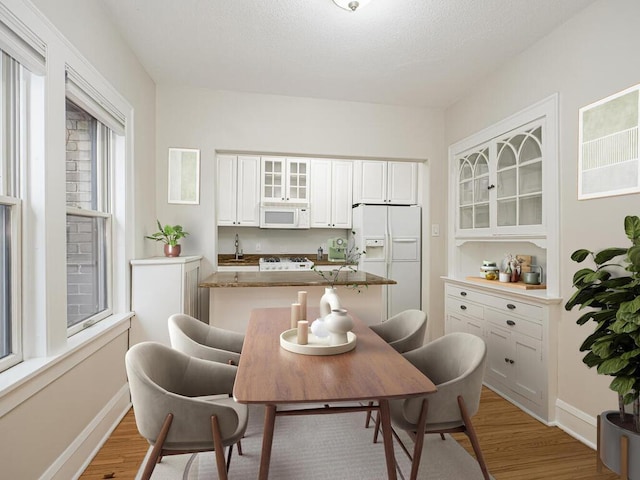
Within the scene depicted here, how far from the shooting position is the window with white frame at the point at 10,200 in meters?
1.50

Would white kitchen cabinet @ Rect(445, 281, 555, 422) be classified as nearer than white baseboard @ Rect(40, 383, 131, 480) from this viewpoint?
No

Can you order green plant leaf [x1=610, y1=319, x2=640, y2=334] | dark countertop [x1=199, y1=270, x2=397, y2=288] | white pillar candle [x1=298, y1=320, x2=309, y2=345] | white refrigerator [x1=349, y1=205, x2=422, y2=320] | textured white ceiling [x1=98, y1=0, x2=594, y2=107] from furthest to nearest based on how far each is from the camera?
1. white refrigerator [x1=349, y1=205, x2=422, y2=320]
2. dark countertop [x1=199, y1=270, x2=397, y2=288]
3. textured white ceiling [x1=98, y1=0, x2=594, y2=107]
4. white pillar candle [x1=298, y1=320, x2=309, y2=345]
5. green plant leaf [x1=610, y1=319, x2=640, y2=334]

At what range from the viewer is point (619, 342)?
1.61 meters

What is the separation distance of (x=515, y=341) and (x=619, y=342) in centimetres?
114

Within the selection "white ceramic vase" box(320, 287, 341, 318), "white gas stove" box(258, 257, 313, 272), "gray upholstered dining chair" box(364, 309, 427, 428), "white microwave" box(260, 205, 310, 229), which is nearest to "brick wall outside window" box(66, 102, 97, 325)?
"white ceramic vase" box(320, 287, 341, 318)

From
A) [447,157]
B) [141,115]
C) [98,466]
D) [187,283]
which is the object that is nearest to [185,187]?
[141,115]

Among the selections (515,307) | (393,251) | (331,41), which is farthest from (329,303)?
(393,251)

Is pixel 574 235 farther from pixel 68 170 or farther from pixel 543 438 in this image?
pixel 68 170

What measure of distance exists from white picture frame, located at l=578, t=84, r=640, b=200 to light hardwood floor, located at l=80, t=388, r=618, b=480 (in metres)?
1.55

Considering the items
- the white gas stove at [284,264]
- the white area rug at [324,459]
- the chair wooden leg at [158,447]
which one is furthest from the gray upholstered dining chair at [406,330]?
the white gas stove at [284,264]

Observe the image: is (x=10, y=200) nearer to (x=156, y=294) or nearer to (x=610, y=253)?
(x=156, y=294)

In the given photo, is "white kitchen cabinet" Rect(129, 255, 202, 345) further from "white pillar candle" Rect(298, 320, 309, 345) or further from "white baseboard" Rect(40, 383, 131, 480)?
"white pillar candle" Rect(298, 320, 309, 345)

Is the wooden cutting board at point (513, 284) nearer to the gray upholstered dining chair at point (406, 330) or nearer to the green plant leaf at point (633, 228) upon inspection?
the gray upholstered dining chair at point (406, 330)

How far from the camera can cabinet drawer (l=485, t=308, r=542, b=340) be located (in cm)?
250
